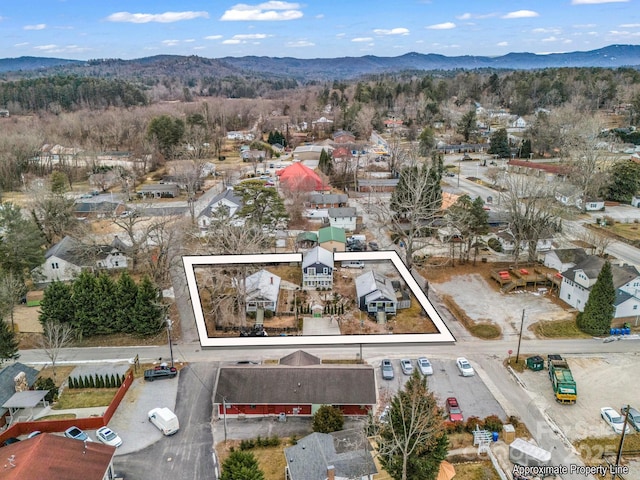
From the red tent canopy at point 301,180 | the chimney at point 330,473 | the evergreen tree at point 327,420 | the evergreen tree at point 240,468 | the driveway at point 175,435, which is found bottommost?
the driveway at point 175,435

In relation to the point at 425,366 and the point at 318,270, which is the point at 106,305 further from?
the point at 425,366

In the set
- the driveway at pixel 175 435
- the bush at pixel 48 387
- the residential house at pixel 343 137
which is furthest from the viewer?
the residential house at pixel 343 137

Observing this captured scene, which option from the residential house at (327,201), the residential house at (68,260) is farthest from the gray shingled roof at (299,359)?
the residential house at (327,201)

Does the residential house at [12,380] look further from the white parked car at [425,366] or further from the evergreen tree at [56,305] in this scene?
the white parked car at [425,366]

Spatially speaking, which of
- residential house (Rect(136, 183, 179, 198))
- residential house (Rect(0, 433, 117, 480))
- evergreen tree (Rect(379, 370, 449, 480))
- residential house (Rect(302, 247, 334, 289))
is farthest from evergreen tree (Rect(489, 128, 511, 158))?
residential house (Rect(0, 433, 117, 480))

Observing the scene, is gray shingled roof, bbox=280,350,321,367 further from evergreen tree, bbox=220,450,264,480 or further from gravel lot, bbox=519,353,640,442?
gravel lot, bbox=519,353,640,442

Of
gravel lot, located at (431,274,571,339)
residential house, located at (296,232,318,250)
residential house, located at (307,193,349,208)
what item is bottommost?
gravel lot, located at (431,274,571,339)
